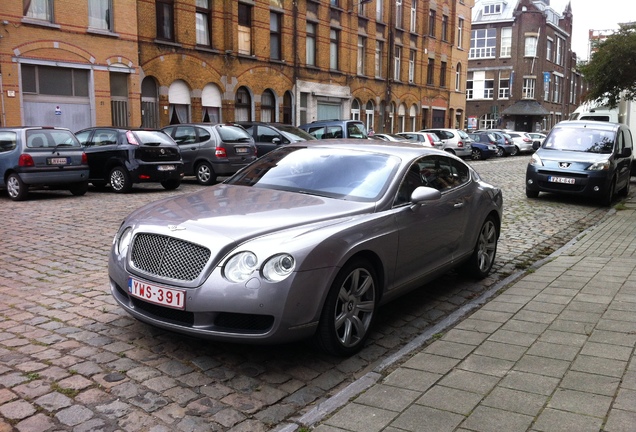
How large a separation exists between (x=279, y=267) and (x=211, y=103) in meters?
23.5

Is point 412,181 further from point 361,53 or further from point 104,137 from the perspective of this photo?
point 361,53

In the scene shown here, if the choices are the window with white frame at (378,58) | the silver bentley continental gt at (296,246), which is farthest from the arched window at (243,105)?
the silver bentley continental gt at (296,246)

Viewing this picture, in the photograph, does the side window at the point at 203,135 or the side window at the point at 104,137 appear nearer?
the side window at the point at 104,137

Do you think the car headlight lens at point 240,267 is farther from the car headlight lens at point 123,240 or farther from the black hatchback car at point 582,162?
the black hatchback car at point 582,162

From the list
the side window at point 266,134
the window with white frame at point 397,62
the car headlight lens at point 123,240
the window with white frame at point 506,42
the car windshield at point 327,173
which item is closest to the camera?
the car headlight lens at point 123,240

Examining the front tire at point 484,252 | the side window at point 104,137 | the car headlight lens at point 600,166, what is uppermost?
the side window at point 104,137

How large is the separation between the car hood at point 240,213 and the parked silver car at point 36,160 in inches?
347

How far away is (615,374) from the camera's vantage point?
12.8 ft

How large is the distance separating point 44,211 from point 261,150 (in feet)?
27.9

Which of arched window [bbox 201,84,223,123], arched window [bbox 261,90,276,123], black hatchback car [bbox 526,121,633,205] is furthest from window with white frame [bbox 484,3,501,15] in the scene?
black hatchback car [bbox 526,121,633,205]

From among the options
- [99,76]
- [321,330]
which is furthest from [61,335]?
[99,76]

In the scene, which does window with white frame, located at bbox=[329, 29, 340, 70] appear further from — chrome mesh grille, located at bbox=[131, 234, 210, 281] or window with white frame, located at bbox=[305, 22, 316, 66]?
chrome mesh grille, located at bbox=[131, 234, 210, 281]

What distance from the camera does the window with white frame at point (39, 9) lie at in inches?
778

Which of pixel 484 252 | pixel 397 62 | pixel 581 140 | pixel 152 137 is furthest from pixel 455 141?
pixel 484 252
